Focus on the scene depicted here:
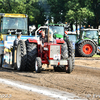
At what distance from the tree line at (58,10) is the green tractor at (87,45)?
10304 millimetres

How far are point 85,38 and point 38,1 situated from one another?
64.1 ft

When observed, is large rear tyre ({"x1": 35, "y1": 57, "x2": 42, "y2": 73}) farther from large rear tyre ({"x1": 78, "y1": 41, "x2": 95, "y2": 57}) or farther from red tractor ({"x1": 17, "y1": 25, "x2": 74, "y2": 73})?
large rear tyre ({"x1": 78, "y1": 41, "x2": 95, "y2": 57})

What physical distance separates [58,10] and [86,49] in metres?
16.4

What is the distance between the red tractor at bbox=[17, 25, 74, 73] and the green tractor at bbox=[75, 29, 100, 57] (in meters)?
9.97

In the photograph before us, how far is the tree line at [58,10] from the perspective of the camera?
3253cm

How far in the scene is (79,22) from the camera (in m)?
33.0

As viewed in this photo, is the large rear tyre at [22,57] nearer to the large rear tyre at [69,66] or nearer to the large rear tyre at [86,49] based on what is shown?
the large rear tyre at [69,66]

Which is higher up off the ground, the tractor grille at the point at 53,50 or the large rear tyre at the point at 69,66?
the tractor grille at the point at 53,50

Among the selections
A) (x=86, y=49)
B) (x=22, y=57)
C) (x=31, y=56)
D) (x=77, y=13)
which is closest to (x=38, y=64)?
(x=31, y=56)

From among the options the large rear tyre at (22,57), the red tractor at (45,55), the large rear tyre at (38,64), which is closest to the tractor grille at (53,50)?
the red tractor at (45,55)

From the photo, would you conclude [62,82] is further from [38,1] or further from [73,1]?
[38,1]

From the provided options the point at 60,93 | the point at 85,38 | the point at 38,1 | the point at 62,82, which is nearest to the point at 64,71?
the point at 62,82

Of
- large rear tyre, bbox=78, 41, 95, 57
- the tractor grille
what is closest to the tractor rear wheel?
the tractor grille

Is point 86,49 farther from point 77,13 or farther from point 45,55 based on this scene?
point 77,13
